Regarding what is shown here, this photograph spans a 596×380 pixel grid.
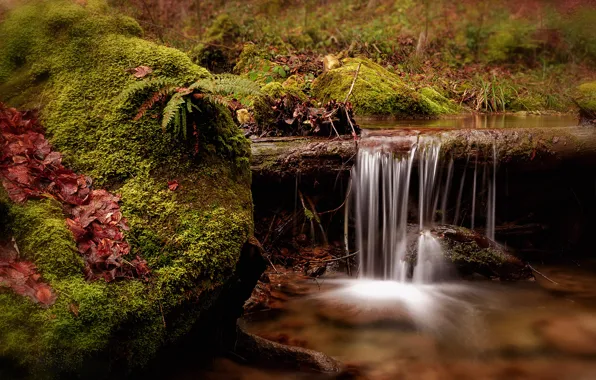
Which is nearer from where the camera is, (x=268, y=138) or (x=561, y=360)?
(x=561, y=360)

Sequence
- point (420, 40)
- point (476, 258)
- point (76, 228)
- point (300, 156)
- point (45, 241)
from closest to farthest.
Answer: point (45, 241)
point (76, 228)
point (300, 156)
point (476, 258)
point (420, 40)

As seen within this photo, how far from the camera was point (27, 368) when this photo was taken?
2084 mm

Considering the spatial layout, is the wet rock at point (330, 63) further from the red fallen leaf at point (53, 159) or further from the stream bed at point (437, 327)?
the red fallen leaf at point (53, 159)

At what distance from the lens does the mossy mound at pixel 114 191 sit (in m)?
2.28

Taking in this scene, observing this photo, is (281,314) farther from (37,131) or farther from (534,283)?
(534,283)

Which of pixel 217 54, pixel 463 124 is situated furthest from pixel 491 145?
pixel 217 54

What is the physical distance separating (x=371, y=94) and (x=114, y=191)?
23.6 ft

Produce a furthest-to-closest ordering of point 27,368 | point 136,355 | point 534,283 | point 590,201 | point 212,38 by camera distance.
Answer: point 212,38
point 590,201
point 534,283
point 136,355
point 27,368

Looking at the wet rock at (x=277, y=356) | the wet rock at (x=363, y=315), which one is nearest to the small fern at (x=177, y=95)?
the wet rock at (x=277, y=356)

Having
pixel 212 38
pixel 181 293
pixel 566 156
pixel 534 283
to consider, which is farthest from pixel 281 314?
pixel 212 38

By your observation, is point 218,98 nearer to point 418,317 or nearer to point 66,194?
point 66,194

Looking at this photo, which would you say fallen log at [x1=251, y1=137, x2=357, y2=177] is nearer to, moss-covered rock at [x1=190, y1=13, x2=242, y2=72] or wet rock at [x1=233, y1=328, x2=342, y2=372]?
wet rock at [x1=233, y1=328, x2=342, y2=372]

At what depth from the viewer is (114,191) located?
309 centimetres

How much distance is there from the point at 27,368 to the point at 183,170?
61.5 inches
